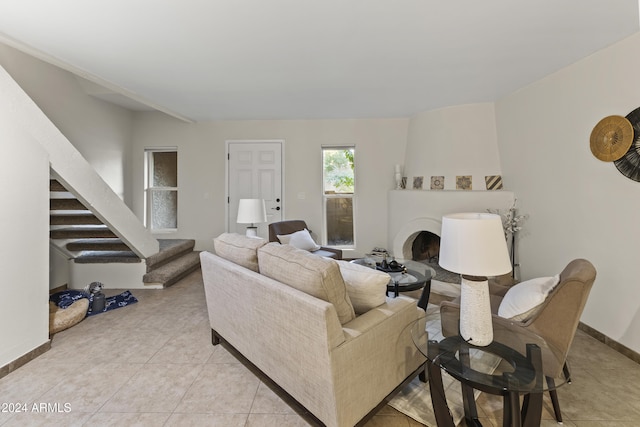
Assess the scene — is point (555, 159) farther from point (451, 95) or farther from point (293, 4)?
point (293, 4)

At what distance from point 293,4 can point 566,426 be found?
2.89 m

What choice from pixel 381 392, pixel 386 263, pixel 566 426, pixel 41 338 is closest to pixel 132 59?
pixel 41 338

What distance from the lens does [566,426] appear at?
4.82 ft

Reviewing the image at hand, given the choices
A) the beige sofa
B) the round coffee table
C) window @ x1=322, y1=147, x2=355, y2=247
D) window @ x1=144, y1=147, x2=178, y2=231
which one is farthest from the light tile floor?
window @ x1=322, y1=147, x2=355, y2=247

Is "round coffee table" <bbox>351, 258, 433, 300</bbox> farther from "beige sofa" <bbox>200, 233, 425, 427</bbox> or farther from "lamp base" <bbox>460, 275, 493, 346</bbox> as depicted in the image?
"lamp base" <bbox>460, 275, 493, 346</bbox>

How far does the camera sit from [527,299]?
157cm

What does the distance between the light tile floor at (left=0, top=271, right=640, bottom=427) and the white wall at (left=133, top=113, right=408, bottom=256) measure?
264 centimetres

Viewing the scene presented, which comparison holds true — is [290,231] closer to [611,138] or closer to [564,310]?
[564,310]

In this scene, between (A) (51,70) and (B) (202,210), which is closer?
(A) (51,70)

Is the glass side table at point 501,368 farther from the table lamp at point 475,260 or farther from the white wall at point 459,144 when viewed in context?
the white wall at point 459,144

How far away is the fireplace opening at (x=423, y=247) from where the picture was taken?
174 inches

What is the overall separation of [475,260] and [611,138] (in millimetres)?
2153

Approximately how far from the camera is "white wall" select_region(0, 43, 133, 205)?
10.0ft

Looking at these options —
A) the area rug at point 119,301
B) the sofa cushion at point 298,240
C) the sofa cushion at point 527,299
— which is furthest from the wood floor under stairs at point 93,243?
the sofa cushion at point 527,299
